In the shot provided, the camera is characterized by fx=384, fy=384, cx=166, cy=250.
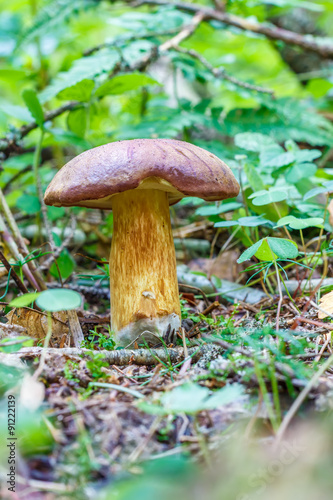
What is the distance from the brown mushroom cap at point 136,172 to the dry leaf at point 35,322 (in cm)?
63

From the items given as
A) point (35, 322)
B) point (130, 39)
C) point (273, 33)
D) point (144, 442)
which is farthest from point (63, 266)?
point (273, 33)

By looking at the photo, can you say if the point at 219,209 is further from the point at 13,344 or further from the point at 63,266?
the point at 13,344

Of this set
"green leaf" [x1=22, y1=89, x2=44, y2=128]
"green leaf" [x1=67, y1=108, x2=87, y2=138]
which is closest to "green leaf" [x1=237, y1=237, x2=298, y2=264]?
"green leaf" [x1=22, y1=89, x2=44, y2=128]

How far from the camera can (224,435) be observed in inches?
45.2

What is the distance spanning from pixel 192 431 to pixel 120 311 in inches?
44.6

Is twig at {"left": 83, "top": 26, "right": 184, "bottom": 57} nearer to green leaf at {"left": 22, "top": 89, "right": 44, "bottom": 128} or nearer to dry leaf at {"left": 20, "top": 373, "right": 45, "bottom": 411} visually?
green leaf at {"left": 22, "top": 89, "right": 44, "bottom": 128}

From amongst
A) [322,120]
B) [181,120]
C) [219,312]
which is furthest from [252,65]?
[219,312]

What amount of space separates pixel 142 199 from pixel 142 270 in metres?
0.42

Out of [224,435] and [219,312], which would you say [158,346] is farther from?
[224,435]

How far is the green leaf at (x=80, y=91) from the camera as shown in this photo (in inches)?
122

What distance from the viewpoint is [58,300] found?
1378mm

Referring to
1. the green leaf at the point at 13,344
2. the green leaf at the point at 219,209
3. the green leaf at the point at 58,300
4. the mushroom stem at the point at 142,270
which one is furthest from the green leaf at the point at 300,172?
the green leaf at the point at 13,344

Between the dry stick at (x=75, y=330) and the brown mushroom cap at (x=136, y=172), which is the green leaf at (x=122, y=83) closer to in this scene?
the brown mushroom cap at (x=136, y=172)

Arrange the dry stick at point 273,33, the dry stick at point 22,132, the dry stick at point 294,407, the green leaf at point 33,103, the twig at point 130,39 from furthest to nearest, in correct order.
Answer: the dry stick at point 273,33, the twig at point 130,39, the dry stick at point 22,132, the green leaf at point 33,103, the dry stick at point 294,407
